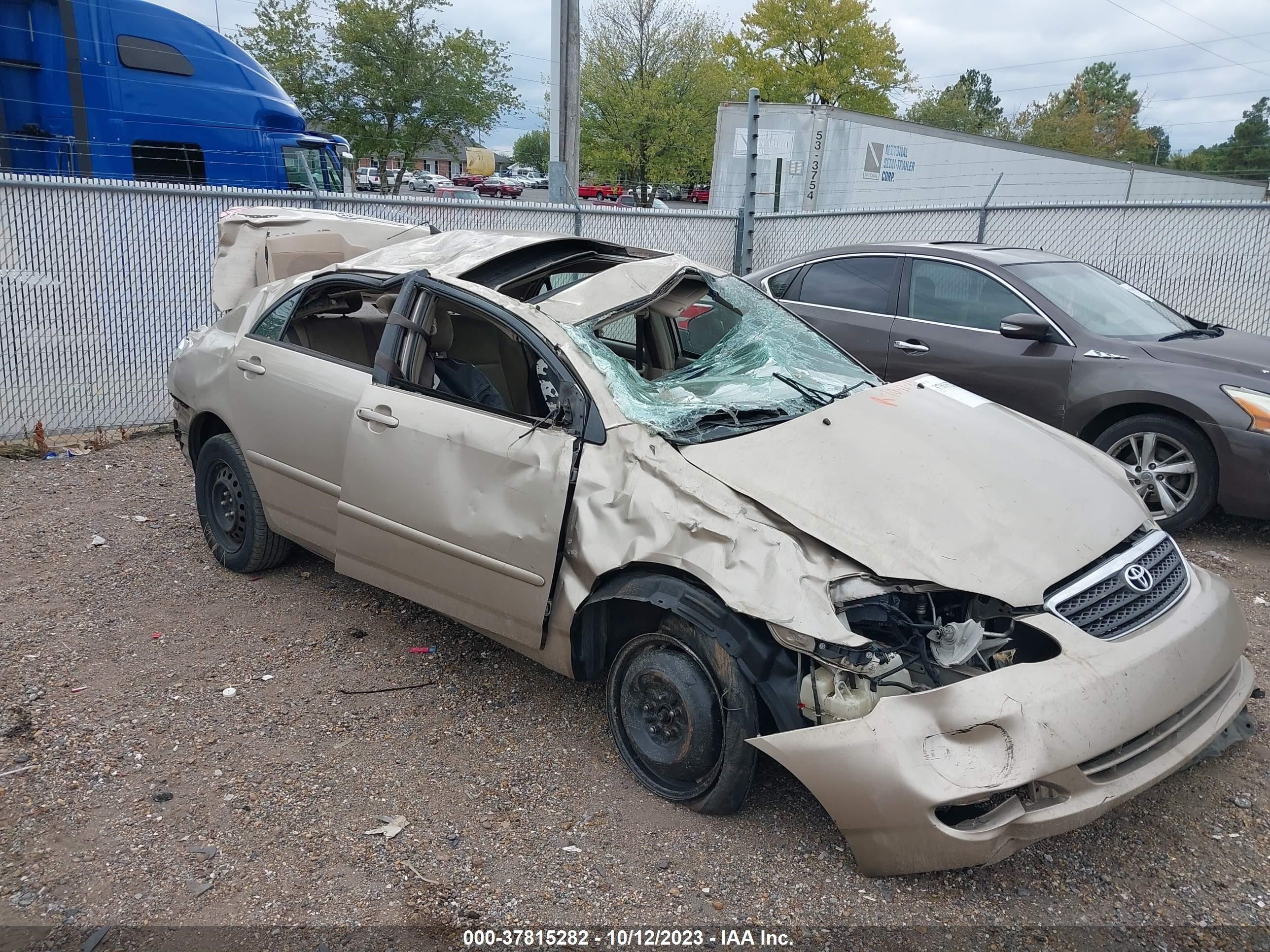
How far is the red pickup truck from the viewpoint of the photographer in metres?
40.4

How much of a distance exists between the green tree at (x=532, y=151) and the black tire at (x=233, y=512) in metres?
78.4

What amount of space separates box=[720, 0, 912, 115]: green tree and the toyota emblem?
129ft

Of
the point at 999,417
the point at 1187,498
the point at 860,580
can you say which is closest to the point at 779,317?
the point at 999,417

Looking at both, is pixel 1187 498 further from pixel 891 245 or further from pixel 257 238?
pixel 257 238

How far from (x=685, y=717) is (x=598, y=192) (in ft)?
134

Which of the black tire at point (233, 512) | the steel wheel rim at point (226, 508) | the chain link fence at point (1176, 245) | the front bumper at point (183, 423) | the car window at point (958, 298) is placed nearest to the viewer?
the black tire at point (233, 512)

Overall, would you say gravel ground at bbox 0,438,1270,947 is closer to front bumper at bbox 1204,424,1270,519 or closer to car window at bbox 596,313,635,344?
front bumper at bbox 1204,424,1270,519

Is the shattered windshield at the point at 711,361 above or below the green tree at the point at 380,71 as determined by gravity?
below

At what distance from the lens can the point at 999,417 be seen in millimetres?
3672

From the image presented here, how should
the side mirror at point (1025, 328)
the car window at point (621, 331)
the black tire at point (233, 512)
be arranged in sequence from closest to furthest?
the car window at point (621, 331), the black tire at point (233, 512), the side mirror at point (1025, 328)

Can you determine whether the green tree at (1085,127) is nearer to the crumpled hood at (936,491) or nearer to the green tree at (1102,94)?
the green tree at (1102,94)

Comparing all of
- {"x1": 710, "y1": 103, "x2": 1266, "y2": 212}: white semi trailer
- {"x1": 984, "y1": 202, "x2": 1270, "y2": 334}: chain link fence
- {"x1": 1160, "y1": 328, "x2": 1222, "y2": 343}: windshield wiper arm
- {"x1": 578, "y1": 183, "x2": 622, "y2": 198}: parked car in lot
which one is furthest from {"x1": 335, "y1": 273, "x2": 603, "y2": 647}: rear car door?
{"x1": 578, "y1": 183, "x2": 622, "y2": 198}: parked car in lot

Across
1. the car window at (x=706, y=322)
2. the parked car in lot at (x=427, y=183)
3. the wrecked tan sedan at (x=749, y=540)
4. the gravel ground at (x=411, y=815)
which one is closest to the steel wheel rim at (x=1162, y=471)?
the gravel ground at (x=411, y=815)

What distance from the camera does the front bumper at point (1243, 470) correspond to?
199 inches
